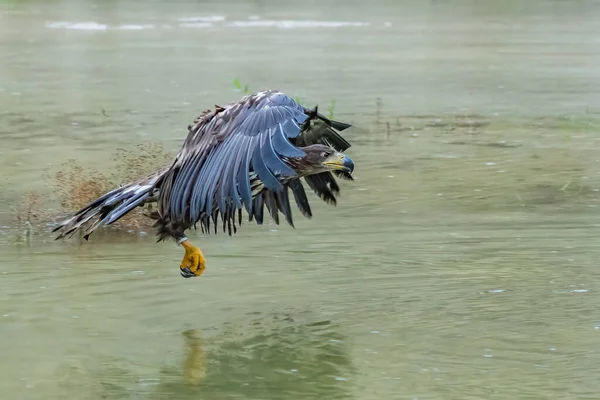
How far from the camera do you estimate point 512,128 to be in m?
15.0

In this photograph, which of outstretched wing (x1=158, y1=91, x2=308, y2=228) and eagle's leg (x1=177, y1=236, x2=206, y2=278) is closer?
outstretched wing (x1=158, y1=91, x2=308, y2=228)

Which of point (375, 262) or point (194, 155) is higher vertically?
point (194, 155)

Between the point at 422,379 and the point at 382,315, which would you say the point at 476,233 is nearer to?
the point at 382,315

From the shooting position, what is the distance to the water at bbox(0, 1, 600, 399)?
645 cm

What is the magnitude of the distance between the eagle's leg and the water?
0.55ft

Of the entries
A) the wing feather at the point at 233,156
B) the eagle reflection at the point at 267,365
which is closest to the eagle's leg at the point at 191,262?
the wing feather at the point at 233,156

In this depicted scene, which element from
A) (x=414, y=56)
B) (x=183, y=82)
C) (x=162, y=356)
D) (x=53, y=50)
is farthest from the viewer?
(x=53, y=50)

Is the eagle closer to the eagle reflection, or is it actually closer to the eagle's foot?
the eagle's foot

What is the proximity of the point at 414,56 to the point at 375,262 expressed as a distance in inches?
550

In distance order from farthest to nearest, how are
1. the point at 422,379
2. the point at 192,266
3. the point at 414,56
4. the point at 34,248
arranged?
the point at 414,56 < the point at 34,248 < the point at 192,266 < the point at 422,379

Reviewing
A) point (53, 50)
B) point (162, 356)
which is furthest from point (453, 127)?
point (53, 50)

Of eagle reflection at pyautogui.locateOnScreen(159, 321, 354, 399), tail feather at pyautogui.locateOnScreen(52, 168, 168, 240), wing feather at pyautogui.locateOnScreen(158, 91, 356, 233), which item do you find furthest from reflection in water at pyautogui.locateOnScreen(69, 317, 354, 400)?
tail feather at pyautogui.locateOnScreen(52, 168, 168, 240)

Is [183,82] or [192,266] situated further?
[183,82]

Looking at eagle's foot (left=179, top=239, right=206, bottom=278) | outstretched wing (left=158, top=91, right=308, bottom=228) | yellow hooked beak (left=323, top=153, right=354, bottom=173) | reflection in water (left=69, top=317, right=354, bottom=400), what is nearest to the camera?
reflection in water (left=69, top=317, right=354, bottom=400)
